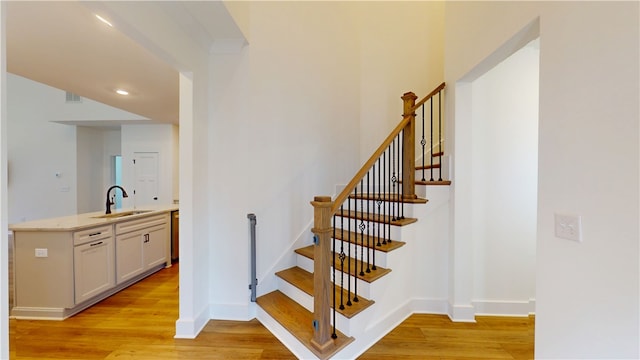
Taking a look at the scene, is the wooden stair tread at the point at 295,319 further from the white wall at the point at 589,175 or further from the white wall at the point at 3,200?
the white wall at the point at 3,200

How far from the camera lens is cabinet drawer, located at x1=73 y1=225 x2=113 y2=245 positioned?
255 cm

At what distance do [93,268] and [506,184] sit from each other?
4.27 m

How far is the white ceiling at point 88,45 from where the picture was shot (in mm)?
1707

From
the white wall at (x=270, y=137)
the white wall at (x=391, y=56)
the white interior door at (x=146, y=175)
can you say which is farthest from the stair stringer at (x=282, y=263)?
the white interior door at (x=146, y=175)

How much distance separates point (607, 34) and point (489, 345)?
2.16 meters

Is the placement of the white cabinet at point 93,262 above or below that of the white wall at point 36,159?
below

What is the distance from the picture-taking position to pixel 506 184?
2465mm

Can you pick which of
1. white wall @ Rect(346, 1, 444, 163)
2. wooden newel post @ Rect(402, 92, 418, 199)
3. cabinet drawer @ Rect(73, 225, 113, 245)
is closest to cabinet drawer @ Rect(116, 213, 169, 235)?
cabinet drawer @ Rect(73, 225, 113, 245)

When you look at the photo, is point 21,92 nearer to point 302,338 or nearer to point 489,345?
point 302,338

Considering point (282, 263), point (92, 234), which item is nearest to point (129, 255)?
point (92, 234)

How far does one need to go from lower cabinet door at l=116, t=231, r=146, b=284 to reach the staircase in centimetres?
187

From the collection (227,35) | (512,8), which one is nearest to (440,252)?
(512,8)

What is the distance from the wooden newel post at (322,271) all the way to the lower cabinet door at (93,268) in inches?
96.9

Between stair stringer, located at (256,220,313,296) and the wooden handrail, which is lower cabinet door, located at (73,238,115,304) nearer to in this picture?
stair stringer, located at (256,220,313,296)
